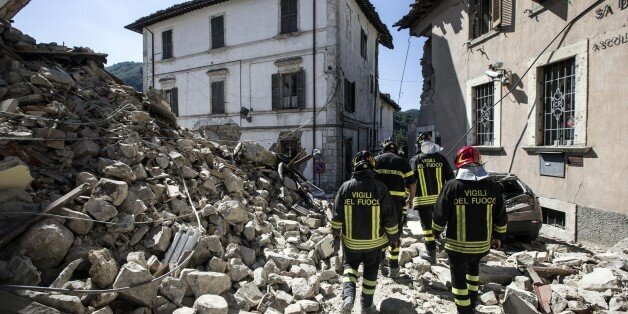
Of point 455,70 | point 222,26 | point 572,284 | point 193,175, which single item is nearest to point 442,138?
point 455,70

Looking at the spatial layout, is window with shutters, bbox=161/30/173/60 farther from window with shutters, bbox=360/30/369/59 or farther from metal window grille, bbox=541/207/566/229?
metal window grille, bbox=541/207/566/229

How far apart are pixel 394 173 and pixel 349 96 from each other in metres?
10.8

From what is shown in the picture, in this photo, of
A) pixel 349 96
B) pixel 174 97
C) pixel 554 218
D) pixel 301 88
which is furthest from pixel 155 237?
pixel 174 97

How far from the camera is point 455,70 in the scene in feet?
34.1

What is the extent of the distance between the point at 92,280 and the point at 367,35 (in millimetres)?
17680

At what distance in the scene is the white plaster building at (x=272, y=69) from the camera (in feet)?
44.8

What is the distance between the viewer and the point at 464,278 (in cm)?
349

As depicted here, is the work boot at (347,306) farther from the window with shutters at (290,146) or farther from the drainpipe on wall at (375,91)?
the drainpipe on wall at (375,91)

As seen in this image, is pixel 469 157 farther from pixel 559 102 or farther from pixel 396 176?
pixel 559 102

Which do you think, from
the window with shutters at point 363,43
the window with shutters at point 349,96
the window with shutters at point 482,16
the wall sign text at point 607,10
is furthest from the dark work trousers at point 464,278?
the window with shutters at point 363,43

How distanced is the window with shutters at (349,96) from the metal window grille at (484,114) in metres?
6.21

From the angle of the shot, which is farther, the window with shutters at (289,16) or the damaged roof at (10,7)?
the window with shutters at (289,16)

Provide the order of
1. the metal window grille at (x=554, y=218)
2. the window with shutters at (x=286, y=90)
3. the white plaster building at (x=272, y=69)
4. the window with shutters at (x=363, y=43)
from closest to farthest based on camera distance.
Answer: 1. the metal window grille at (x=554, y=218)
2. the white plaster building at (x=272, y=69)
3. the window with shutters at (x=286, y=90)
4. the window with shutters at (x=363, y=43)

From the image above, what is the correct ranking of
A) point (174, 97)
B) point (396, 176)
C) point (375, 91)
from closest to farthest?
point (396, 176) → point (174, 97) → point (375, 91)
